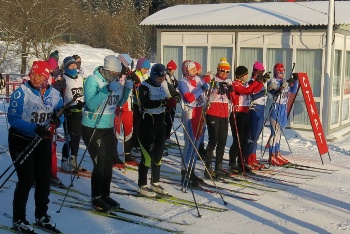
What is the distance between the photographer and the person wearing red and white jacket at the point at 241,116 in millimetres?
7574

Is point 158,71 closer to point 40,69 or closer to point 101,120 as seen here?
point 101,120

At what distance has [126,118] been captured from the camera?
845 cm

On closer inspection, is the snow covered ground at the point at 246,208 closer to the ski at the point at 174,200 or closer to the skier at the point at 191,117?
the ski at the point at 174,200

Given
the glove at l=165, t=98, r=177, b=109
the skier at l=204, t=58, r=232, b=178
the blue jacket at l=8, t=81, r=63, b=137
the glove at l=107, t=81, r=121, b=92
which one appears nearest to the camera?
the blue jacket at l=8, t=81, r=63, b=137

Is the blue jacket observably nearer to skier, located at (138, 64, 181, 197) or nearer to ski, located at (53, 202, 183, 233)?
ski, located at (53, 202, 183, 233)

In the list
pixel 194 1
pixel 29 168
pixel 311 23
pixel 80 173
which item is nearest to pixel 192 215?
pixel 29 168

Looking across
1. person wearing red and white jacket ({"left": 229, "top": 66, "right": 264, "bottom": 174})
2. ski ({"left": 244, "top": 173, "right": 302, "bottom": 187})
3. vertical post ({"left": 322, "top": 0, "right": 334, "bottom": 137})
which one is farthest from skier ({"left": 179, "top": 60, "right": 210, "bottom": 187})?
vertical post ({"left": 322, "top": 0, "right": 334, "bottom": 137})

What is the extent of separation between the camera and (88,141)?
568 centimetres

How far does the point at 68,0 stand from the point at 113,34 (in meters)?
13.9

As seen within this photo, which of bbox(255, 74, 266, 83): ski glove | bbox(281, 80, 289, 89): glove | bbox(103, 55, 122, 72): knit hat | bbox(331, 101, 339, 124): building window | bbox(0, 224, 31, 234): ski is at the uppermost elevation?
bbox(103, 55, 122, 72): knit hat

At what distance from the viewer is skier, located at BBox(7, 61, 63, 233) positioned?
4887mm

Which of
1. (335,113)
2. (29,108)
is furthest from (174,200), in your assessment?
(335,113)

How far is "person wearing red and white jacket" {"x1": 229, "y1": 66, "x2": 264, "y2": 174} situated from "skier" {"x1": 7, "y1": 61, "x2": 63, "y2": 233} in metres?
3.31

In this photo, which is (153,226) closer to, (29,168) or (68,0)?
(29,168)
